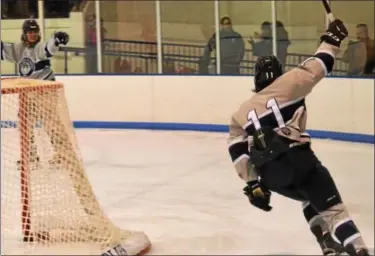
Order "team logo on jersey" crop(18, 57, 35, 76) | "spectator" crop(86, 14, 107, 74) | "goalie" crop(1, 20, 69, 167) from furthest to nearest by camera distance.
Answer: "spectator" crop(86, 14, 107, 74), "team logo on jersey" crop(18, 57, 35, 76), "goalie" crop(1, 20, 69, 167)

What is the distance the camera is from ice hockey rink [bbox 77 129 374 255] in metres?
3.36

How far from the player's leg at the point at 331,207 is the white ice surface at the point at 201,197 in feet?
2.40

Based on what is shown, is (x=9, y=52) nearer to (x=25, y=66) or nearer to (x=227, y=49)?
(x=25, y=66)

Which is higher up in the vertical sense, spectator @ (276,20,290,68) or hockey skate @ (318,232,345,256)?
spectator @ (276,20,290,68)

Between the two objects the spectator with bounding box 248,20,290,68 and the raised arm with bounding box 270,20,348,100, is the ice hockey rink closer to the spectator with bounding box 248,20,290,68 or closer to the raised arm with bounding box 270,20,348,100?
the raised arm with bounding box 270,20,348,100

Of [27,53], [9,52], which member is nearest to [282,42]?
[27,53]

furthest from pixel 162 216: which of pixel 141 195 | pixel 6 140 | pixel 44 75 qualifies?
pixel 44 75

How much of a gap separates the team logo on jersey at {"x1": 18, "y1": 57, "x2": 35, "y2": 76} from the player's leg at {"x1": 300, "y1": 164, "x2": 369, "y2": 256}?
2.40 meters

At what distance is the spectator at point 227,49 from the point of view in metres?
7.56

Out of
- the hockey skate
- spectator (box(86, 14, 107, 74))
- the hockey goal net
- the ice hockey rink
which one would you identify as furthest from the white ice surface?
spectator (box(86, 14, 107, 74))

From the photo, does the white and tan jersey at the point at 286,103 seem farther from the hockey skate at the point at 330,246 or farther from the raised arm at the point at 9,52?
the raised arm at the point at 9,52

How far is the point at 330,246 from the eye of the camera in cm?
258

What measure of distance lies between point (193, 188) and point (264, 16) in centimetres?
352

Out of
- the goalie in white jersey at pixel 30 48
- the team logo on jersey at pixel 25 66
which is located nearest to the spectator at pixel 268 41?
the team logo on jersey at pixel 25 66
